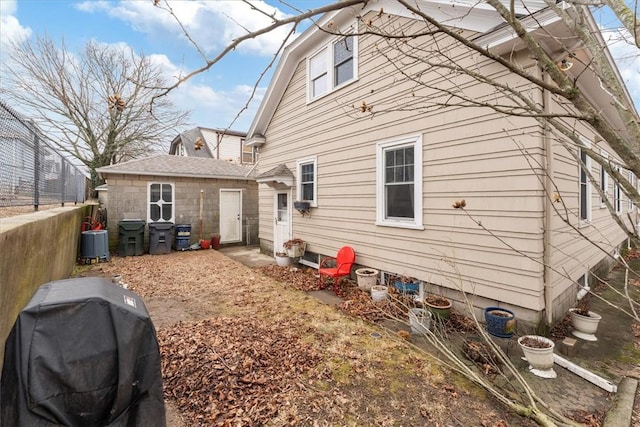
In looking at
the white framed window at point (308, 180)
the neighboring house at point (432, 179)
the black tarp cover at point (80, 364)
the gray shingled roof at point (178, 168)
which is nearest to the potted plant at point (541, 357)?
the neighboring house at point (432, 179)

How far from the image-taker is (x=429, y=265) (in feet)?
15.9

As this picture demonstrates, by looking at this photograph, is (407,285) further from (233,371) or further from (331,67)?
(331,67)

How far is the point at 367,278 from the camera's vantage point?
5.68m

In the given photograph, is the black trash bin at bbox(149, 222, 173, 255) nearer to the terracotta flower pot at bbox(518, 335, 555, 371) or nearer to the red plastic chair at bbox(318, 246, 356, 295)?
the red plastic chair at bbox(318, 246, 356, 295)

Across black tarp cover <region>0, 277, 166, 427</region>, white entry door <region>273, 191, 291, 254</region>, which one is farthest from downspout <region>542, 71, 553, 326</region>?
white entry door <region>273, 191, 291, 254</region>

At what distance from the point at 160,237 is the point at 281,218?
4.50 m

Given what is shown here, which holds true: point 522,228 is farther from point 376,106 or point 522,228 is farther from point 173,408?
point 173,408

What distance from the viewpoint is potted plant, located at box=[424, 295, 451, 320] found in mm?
4152

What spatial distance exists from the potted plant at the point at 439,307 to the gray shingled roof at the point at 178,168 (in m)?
7.80

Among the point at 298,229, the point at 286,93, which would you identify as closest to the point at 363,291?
the point at 298,229

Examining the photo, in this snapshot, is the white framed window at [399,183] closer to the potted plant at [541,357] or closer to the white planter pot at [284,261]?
the potted plant at [541,357]

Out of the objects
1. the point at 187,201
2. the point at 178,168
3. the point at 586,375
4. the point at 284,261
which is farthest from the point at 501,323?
the point at 178,168

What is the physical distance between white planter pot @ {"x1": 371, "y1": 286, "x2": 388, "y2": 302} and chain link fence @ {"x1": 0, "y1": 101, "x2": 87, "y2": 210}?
16.4ft

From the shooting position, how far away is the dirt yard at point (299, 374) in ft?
8.54
